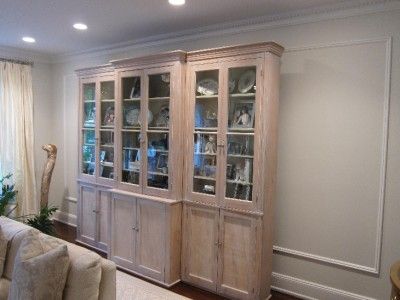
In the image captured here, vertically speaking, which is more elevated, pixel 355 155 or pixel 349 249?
pixel 355 155

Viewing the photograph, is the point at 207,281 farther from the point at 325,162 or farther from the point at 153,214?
the point at 325,162

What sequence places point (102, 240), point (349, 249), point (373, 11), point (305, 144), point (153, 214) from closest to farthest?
point (373, 11) → point (349, 249) → point (305, 144) → point (153, 214) → point (102, 240)

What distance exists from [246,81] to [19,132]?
11.6 feet

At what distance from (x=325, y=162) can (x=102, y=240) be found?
2781 mm

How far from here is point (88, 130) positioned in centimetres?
408

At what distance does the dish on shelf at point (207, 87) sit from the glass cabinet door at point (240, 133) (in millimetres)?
175

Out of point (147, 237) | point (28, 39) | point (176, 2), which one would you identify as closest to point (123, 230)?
point (147, 237)

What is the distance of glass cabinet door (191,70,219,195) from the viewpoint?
9.82 ft

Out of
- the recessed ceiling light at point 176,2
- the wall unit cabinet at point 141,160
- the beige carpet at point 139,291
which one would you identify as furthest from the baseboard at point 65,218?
the recessed ceiling light at point 176,2

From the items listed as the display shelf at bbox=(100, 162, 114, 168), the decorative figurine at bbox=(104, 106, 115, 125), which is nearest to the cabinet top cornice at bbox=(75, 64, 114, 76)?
the decorative figurine at bbox=(104, 106, 115, 125)

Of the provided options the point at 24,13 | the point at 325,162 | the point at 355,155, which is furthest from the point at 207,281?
the point at 24,13

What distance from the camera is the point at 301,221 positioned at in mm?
2924

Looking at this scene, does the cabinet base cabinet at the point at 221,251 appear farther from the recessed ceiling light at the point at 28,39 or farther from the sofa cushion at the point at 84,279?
the recessed ceiling light at the point at 28,39

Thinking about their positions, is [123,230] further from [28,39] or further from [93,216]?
[28,39]
